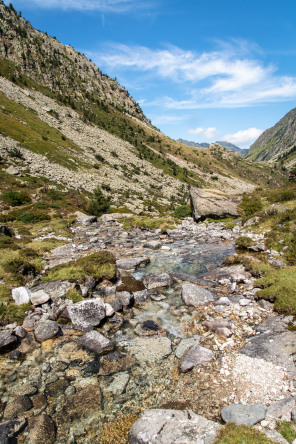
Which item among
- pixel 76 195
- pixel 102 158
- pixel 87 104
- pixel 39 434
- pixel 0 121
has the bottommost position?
pixel 39 434

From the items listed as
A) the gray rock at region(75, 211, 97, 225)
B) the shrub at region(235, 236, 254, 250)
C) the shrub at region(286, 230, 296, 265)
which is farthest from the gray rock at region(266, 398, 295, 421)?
the gray rock at region(75, 211, 97, 225)

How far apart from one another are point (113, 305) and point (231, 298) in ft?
18.2

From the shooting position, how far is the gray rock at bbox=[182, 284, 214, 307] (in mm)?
10922

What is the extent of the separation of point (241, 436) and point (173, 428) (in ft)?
4.43

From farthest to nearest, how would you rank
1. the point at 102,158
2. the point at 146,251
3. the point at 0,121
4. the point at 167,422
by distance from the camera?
the point at 102,158 → the point at 0,121 → the point at 146,251 → the point at 167,422

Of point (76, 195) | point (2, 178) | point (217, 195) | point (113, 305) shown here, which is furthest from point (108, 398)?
point (2, 178)

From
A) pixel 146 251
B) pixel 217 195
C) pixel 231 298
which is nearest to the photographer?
pixel 231 298

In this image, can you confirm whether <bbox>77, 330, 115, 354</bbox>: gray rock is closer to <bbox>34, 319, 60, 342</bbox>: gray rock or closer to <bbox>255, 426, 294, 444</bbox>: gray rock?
<bbox>34, 319, 60, 342</bbox>: gray rock

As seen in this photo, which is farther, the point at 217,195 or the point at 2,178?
the point at 2,178

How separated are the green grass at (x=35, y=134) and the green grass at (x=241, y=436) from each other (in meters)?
56.2

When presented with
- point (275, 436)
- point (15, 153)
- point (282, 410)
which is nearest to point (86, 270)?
point (282, 410)

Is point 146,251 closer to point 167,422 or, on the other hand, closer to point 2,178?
point 167,422

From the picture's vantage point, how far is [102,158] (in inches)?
2815

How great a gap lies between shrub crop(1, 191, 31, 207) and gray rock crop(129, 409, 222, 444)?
33665 mm
